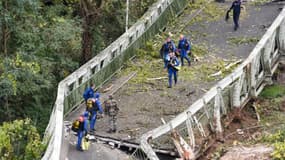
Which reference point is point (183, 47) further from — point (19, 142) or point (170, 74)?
point (19, 142)

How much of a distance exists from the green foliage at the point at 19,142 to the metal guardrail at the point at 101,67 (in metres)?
0.41

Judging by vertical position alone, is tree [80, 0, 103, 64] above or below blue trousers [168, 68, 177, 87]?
above

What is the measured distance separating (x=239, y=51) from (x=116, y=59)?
483cm

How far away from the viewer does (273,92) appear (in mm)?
22516

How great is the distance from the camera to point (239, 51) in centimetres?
2380

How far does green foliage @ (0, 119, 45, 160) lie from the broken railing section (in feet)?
10.7

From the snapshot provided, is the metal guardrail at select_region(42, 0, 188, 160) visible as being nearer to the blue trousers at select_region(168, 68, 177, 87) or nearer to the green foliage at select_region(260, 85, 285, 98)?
the blue trousers at select_region(168, 68, 177, 87)

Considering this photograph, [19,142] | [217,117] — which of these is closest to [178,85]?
[217,117]

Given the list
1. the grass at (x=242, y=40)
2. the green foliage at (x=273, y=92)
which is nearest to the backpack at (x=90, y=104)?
the green foliage at (x=273, y=92)

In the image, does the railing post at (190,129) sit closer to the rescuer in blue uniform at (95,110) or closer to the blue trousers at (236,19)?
the rescuer in blue uniform at (95,110)

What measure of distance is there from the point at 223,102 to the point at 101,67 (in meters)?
4.58

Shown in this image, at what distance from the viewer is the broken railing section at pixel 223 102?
51.0ft

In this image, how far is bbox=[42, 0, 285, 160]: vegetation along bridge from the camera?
53.0 feet

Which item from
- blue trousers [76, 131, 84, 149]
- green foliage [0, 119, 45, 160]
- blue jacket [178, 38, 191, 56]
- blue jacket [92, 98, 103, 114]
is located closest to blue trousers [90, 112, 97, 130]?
blue jacket [92, 98, 103, 114]
